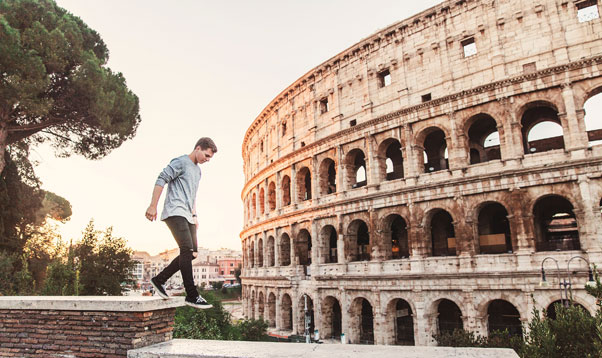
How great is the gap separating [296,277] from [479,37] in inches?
649

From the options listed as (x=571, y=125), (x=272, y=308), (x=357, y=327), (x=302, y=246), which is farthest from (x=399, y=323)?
(x=571, y=125)

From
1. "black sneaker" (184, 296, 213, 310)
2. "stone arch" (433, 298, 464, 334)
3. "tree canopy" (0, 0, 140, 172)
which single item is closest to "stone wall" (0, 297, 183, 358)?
"black sneaker" (184, 296, 213, 310)

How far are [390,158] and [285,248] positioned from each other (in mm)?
9495

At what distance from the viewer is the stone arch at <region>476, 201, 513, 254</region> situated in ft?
63.2

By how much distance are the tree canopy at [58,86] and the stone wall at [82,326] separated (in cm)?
1459

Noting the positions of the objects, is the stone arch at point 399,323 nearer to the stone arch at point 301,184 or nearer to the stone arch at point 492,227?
the stone arch at point 492,227

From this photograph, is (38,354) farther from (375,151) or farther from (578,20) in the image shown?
(578,20)

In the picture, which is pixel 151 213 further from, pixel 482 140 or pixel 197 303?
pixel 482 140

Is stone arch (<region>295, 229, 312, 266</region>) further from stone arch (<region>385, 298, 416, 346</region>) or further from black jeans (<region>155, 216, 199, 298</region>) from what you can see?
black jeans (<region>155, 216, 199, 298</region>)

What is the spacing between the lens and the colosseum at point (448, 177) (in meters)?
16.5

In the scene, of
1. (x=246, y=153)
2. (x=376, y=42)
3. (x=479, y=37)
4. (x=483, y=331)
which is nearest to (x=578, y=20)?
(x=479, y=37)

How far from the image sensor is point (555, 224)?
19.5m

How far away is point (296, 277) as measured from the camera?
2528 cm

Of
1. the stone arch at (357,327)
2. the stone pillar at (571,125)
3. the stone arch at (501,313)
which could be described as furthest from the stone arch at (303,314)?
the stone pillar at (571,125)
